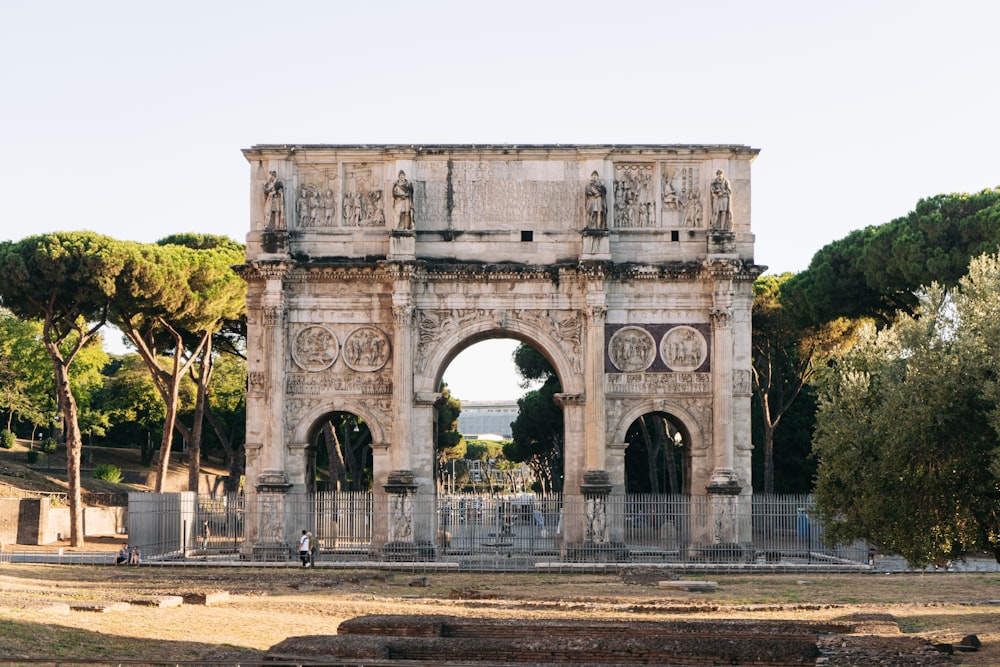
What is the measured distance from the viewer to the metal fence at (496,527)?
3091 centimetres

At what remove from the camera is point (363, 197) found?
3269cm

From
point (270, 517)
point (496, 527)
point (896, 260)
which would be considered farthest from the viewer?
point (896, 260)

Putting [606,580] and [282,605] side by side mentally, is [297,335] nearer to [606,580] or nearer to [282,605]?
[606,580]

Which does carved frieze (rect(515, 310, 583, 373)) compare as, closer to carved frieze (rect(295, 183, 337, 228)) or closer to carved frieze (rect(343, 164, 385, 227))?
carved frieze (rect(343, 164, 385, 227))

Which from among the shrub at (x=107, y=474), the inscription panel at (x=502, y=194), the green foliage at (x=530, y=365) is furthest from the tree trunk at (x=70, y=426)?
the green foliage at (x=530, y=365)

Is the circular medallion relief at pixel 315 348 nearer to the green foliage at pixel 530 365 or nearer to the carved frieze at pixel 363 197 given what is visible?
the carved frieze at pixel 363 197

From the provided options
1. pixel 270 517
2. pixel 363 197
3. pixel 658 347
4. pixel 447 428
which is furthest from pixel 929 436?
pixel 447 428

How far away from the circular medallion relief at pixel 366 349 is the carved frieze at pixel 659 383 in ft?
18.5

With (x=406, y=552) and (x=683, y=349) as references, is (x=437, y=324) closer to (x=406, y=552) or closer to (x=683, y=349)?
(x=406, y=552)

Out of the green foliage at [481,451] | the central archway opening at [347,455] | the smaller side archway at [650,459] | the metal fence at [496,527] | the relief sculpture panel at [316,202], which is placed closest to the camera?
the metal fence at [496,527]

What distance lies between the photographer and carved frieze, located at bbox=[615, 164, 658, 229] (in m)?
32.6

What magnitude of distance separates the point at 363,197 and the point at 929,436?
18.8 m

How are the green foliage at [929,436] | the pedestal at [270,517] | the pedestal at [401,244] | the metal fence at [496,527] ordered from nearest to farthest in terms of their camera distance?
the green foliage at [929,436]
the metal fence at [496,527]
the pedestal at [270,517]
the pedestal at [401,244]

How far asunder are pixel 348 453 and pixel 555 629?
41.8 meters
